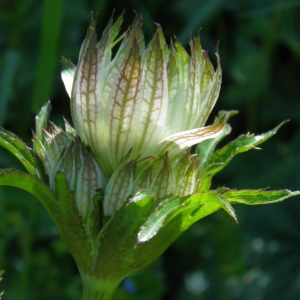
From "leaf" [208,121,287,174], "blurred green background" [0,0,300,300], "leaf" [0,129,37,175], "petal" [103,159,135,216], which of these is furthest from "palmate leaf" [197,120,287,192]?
"blurred green background" [0,0,300,300]

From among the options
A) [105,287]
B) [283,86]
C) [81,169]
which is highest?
[283,86]

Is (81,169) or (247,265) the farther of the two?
(247,265)

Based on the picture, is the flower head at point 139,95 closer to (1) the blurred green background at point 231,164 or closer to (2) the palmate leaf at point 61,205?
(2) the palmate leaf at point 61,205

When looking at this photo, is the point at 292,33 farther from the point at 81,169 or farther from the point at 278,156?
the point at 81,169

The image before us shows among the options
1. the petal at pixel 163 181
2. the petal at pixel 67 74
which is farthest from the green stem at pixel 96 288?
the petal at pixel 67 74

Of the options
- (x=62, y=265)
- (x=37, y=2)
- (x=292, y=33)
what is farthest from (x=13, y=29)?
(x=292, y=33)
